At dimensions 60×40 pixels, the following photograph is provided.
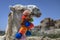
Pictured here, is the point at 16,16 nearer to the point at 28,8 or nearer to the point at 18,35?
the point at 28,8

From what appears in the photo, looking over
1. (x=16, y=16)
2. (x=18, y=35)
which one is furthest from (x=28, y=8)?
(x=18, y=35)

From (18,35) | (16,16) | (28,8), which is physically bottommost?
(18,35)

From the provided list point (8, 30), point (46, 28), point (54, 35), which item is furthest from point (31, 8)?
point (46, 28)

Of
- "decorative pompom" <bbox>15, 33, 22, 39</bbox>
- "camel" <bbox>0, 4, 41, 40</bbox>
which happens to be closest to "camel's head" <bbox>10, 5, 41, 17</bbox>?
"camel" <bbox>0, 4, 41, 40</bbox>

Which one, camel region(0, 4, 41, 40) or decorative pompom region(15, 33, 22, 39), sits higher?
camel region(0, 4, 41, 40)

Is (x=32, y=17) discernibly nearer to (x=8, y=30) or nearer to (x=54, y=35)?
(x=8, y=30)

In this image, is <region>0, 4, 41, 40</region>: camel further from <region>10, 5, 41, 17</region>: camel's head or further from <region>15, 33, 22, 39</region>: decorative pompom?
<region>15, 33, 22, 39</region>: decorative pompom

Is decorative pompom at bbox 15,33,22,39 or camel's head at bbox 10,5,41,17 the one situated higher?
camel's head at bbox 10,5,41,17

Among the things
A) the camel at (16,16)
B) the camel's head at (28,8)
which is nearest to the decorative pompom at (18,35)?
the camel at (16,16)

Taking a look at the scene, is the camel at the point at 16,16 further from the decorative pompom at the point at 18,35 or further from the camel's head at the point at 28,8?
the decorative pompom at the point at 18,35

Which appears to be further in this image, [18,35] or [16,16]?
[16,16]

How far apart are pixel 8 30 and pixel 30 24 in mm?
420

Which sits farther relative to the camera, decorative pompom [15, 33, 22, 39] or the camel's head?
the camel's head

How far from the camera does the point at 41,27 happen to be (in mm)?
18172
